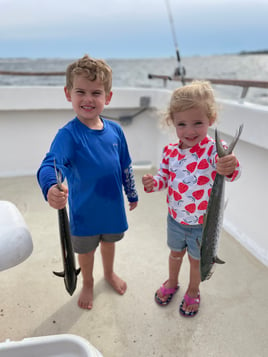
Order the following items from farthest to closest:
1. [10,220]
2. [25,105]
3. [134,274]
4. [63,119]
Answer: [63,119], [25,105], [134,274], [10,220]

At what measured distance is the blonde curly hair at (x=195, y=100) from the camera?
145cm

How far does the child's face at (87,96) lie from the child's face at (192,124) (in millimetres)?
380

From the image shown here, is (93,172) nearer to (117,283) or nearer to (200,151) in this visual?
(200,151)

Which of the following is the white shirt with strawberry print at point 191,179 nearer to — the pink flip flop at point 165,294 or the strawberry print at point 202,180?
the strawberry print at point 202,180

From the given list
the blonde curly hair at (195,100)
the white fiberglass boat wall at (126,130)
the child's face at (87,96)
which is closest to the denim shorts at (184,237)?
the blonde curly hair at (195,100)

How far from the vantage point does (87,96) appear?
4.83 feet

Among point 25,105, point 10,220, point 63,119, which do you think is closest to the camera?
point 10,220

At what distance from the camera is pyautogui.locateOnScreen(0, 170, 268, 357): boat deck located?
164cm

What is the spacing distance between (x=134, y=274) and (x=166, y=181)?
854 millimetres

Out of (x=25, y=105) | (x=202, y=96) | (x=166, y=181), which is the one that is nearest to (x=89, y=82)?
(x=202, y=96)

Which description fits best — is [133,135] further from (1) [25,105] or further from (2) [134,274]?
(2) [134,274]

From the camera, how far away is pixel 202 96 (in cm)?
146

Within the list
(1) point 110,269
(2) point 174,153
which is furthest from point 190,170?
(1) point 110,269

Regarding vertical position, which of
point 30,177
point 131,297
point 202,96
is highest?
point 202,96
